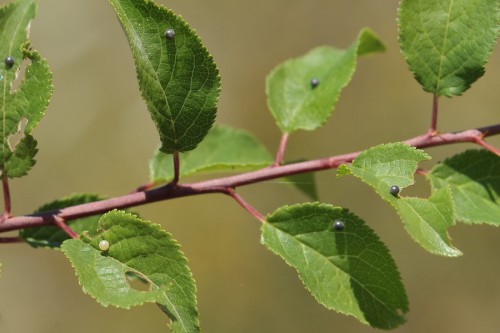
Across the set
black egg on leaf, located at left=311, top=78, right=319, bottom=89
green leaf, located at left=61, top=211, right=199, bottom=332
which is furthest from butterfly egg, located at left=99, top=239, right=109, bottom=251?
black egg on leaf, located at left=311, top=78, right=319, bottom=89

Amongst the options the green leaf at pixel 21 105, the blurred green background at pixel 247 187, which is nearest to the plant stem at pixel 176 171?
the green leaf at pixel 21 105

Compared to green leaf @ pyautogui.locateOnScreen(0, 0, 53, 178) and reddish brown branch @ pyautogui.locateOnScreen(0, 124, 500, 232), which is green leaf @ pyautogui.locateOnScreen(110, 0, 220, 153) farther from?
green leaf @ pyautogui.locateOnScreen(0, 0, 53, 178)

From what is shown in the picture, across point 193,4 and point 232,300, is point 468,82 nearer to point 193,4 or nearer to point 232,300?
point 232,300

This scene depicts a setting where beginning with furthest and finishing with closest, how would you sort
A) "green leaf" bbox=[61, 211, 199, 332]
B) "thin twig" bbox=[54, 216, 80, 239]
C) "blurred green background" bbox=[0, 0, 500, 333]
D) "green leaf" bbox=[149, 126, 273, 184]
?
"blurred green background" bbox=[0, 0, 500, 333] < "green leaf" bbox=[149, 126, 273, 184] < "thin twig" bbox=[54, 216, 80, 239] < "green leaf" bbox=[61, 211, 199, 332]

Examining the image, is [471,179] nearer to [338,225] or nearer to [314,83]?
[338,225]

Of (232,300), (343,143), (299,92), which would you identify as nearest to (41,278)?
(232,300)

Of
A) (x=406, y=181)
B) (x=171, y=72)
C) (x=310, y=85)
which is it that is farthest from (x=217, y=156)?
(x=406, y=181)
